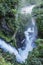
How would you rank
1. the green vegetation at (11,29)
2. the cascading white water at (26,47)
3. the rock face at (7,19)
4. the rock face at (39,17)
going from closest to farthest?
the green vegetation at (11,29) → the cascading white water at (26,47) → the rock face at (7,19) → the rock face at (39,17)

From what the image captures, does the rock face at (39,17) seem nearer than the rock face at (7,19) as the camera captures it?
No

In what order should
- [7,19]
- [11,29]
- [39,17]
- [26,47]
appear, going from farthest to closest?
[39,17] < [26,47] < [11,29] < [7,19]

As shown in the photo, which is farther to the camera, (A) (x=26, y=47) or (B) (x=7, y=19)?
(A) (x=26, y=47)

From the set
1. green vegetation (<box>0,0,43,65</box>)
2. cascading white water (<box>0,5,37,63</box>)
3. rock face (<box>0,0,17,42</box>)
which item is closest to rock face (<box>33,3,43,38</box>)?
cascading white water (<box>0,5,37,63</box>)

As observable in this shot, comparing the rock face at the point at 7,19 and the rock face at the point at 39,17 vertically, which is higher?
the rock face at the point at 7,19

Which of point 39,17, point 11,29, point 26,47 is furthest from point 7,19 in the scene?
point 39,17

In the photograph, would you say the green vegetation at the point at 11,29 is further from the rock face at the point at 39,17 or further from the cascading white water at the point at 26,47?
the rock face at the point at 39,17

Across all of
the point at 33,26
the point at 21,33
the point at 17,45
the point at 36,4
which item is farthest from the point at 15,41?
the point at 36,4

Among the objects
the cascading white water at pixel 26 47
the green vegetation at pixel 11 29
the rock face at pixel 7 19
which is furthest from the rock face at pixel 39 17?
the rock face at pixel 7 19

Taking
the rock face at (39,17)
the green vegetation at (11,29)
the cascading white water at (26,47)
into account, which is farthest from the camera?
the rock face at (39,17)

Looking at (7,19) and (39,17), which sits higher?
(7,19)

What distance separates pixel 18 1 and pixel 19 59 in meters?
3.00

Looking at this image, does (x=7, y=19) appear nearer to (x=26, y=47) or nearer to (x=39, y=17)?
(x=26, y=47)

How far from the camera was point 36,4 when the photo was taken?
17625mm
